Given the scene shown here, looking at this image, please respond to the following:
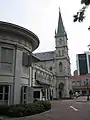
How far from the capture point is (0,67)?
12.7 metres

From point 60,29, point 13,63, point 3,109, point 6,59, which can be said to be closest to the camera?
point 3,109

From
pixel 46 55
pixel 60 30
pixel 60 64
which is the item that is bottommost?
pixel 60 64

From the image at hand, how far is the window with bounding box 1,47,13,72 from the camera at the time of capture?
12.8 m

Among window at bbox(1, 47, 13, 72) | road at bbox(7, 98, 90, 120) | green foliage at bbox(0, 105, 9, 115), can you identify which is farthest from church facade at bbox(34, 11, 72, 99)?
green foliage at bbox(0, 105, 9, 115)

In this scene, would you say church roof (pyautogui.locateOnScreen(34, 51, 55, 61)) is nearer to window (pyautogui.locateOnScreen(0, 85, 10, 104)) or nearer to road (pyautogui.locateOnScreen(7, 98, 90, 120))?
road (pyautogui.locateOnScreen(7, 98, 90, 120))

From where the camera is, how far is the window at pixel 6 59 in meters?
12.8

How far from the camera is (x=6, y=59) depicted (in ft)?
42.7

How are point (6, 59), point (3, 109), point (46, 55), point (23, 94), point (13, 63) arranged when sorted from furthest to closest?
point (46, 55), point (23, 94), point (13, 63), point (6, 59), point (3, 109)

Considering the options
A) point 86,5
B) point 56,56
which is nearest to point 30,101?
point 86,5

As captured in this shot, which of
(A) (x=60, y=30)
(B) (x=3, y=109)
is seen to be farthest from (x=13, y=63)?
(A) (x=60, y=30)

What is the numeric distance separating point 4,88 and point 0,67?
63.7 inches

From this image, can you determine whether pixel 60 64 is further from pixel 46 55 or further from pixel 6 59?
pixel 6 59

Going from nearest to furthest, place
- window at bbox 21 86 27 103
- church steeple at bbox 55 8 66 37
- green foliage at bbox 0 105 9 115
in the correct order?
1. green foliage at bbox 0 105 9 115
2. window at bbox 21 86 27 103
3. church steeple at bbox 55 8 66 37

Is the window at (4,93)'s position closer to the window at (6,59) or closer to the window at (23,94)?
the window at (23,94)
